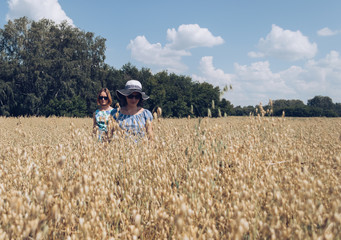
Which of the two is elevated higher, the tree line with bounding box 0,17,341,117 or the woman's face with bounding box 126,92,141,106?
the tree line with bounding box 0,17,341,117

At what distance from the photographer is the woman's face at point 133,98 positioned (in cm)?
411

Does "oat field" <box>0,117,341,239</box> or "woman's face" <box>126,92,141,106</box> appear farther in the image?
"woman's face" <box>126,92,141,106</box>

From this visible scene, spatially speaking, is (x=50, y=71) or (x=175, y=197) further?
(x=50, y=71)

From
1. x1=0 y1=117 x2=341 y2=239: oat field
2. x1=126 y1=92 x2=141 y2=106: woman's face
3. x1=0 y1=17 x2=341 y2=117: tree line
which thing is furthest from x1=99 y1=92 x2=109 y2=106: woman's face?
→ x1=0 y1=17 x2=341 y2=117: tree line

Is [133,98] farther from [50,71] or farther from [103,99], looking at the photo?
[50,71]

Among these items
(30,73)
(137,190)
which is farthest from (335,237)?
(30,73)

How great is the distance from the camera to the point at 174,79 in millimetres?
47906

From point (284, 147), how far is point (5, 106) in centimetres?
3408

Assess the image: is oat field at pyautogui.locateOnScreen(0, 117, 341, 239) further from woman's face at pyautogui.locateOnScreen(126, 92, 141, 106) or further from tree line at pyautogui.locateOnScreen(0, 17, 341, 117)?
tree line at pyautogui.locateOnScreen(0, 17, 341, 117)

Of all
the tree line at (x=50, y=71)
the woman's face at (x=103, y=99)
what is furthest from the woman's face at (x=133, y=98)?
the tree line at (x=50, y=71)

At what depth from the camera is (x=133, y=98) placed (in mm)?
4137

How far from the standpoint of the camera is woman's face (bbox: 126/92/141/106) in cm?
411

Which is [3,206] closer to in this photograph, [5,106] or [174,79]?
[5,106]

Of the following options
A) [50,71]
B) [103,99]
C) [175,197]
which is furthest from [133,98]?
[50,71]
